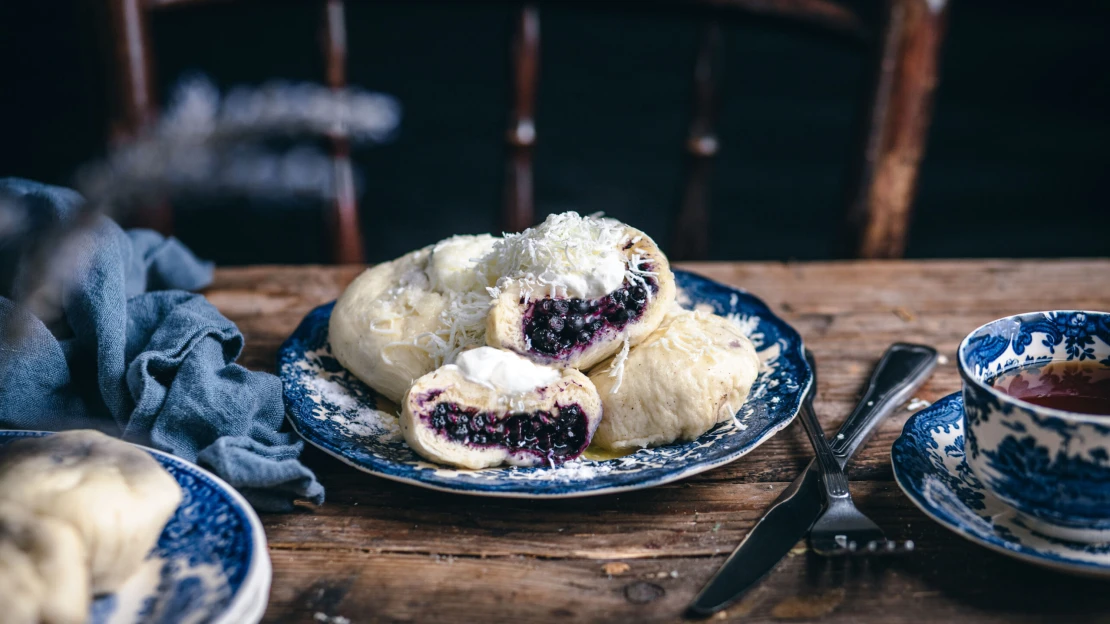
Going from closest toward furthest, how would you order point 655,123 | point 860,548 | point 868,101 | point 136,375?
point 860,548 < point 136,375 < point 868,101 < point 655,123

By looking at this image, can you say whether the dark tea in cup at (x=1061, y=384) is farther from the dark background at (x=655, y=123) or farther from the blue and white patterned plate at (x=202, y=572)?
the dark background at (x=655, y=123)

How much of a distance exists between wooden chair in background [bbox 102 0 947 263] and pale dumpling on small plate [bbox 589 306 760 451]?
1474 mm

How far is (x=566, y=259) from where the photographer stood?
57.2 inches

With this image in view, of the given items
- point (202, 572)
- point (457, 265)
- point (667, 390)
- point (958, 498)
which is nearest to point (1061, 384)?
point (958, 498)

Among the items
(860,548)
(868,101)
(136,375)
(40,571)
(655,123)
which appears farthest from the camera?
(655,123)

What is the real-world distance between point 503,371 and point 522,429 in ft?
0.30

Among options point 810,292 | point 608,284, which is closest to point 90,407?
point 608,284

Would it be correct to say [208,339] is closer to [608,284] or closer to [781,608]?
[608,284]

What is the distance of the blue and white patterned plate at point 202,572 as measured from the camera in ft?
3.09

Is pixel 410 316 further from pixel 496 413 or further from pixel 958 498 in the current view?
pixel 958 498

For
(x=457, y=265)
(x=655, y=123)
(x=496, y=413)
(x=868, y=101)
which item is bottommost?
(x=655, y=123)

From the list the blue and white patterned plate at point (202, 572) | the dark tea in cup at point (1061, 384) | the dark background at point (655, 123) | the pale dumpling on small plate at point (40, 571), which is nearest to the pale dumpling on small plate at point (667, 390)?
the dark tea in cup at point (1061, 384)

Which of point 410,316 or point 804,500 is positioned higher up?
point 410,316

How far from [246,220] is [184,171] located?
490 cm
